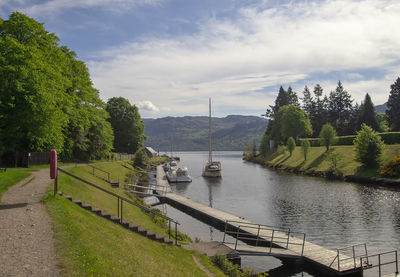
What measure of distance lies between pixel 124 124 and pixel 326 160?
58.8m

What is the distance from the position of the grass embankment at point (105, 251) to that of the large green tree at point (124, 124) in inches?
3038

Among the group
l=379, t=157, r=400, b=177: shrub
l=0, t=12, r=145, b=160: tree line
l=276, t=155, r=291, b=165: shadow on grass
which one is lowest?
l=276, t=155, r=291, b=165: shadow on grass

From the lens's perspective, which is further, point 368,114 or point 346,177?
point 368,114

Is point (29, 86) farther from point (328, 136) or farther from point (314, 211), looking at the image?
point (328, 136)

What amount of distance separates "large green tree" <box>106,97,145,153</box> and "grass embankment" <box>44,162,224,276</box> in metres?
77.2

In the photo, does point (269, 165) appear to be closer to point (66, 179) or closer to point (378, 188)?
point (378, 188)

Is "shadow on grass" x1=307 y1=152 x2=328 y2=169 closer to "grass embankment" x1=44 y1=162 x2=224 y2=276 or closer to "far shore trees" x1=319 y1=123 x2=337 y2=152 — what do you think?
"far shore trees" x1=319 y1=123 x2=337 y2=152

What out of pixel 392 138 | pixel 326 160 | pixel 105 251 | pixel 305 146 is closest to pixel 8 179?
pixel 105 251

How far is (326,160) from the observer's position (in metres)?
77.9

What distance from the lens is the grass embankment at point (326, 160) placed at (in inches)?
2395

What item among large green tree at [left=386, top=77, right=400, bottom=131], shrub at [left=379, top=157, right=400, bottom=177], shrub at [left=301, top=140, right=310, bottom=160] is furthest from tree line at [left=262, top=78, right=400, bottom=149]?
shrub at [left=379, top=157, right=400, bottom=177]

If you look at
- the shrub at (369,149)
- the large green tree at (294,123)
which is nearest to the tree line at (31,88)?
the shrub at (369,149)

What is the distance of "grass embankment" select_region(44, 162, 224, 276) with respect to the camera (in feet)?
38.7

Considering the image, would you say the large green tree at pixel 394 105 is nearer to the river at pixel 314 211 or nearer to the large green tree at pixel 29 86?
the river at pixel 314 211
